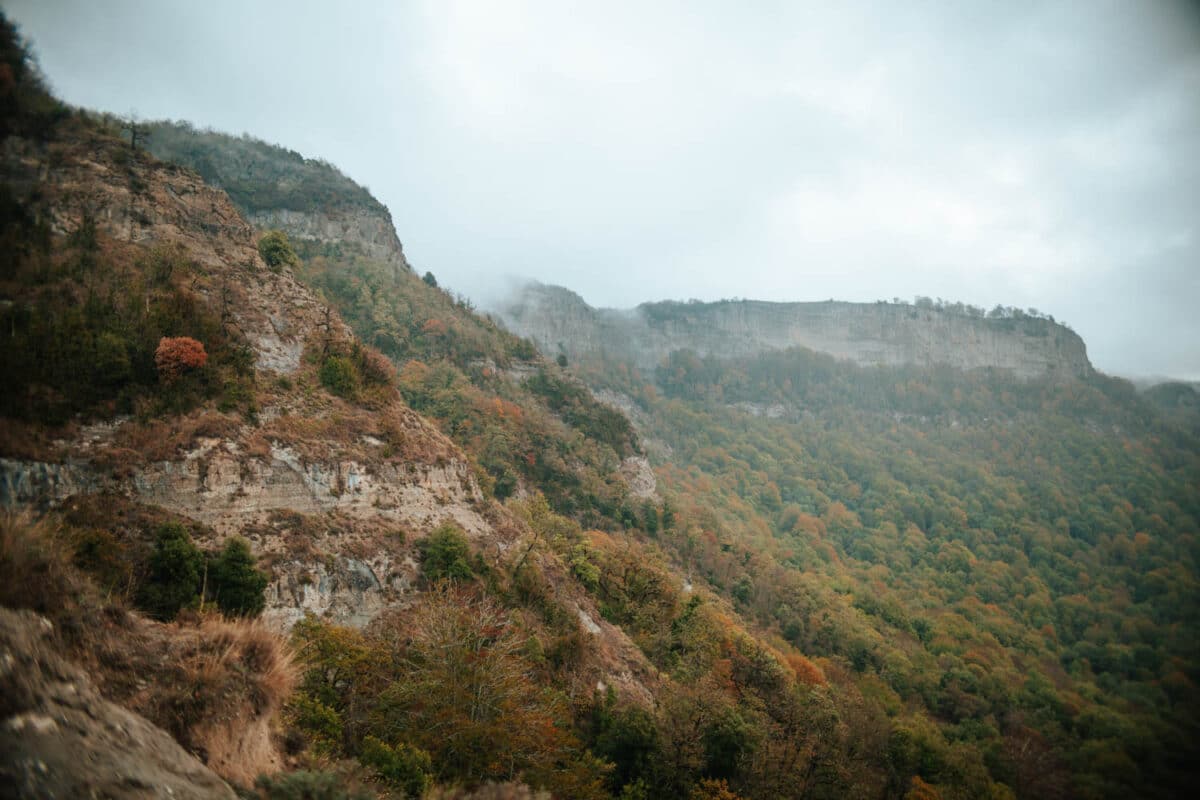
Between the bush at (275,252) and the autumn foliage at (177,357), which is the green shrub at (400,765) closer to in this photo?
the autumn foliage at (177,357)

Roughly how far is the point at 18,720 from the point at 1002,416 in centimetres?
18065

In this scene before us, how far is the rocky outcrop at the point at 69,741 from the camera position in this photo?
153 inches

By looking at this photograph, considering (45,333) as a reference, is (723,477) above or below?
below

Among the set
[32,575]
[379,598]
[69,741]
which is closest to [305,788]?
[69,741]

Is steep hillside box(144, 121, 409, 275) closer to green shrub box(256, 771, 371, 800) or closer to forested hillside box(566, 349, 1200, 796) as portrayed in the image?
forested hillside box(566, 349, 1200, 796)

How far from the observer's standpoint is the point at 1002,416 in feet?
467

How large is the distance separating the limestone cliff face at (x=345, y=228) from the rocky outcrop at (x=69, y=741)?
87507mm

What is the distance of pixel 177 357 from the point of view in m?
20.5

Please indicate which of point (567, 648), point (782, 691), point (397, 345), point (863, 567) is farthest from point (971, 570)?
point (397, 345)

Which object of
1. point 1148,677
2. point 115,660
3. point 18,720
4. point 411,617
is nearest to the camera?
point 18,720

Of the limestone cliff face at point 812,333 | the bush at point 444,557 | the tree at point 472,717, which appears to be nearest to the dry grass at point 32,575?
the tree at point 472,717

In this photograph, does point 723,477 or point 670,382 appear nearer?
point 723,477

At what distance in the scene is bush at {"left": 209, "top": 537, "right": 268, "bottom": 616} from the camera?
16750 mm

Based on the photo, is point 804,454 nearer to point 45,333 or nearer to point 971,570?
point 971,570
